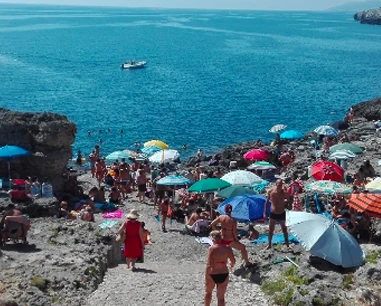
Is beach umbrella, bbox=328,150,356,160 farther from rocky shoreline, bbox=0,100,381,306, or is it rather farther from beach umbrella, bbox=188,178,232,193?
rocky shoreline, bbox=0,100,381,306

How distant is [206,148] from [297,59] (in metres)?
76.0

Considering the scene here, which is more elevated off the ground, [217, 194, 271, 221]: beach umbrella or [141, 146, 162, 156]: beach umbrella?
[217, 194, 271, 221]: beach umbrella

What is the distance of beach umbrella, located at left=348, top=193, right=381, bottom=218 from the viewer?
58.2 ft

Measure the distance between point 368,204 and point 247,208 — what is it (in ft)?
14.0

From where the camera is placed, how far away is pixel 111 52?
13312cm

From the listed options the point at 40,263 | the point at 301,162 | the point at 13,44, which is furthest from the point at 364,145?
the point at 13,44

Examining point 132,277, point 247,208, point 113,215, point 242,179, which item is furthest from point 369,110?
point 132,277

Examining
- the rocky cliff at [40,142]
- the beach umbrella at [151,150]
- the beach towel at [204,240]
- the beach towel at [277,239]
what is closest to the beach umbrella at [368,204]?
the beach towel at [277,239]

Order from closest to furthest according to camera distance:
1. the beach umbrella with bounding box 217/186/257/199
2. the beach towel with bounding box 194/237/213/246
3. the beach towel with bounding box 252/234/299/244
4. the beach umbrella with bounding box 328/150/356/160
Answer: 1. the beach towel with bounding box 252/234/299/244
2. the beach towel with bounding box 194/237/213/246
3. the beach umbrella with bounding box 217/186/257/199
4. the beach umbrella with bounding box 328/150/356/160

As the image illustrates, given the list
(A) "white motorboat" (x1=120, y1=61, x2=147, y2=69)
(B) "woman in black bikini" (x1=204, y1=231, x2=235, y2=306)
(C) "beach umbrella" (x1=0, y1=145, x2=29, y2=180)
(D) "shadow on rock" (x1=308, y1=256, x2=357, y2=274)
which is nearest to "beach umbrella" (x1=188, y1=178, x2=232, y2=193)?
(C) "beach umbrella" (x1=0, y1=145, x2=29, y2=180)

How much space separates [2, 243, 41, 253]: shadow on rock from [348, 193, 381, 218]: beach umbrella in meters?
10.3

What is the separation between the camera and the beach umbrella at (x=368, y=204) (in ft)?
58.2

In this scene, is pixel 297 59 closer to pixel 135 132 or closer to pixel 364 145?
pixel 135 132

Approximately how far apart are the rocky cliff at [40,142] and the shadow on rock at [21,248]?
38.0ft
